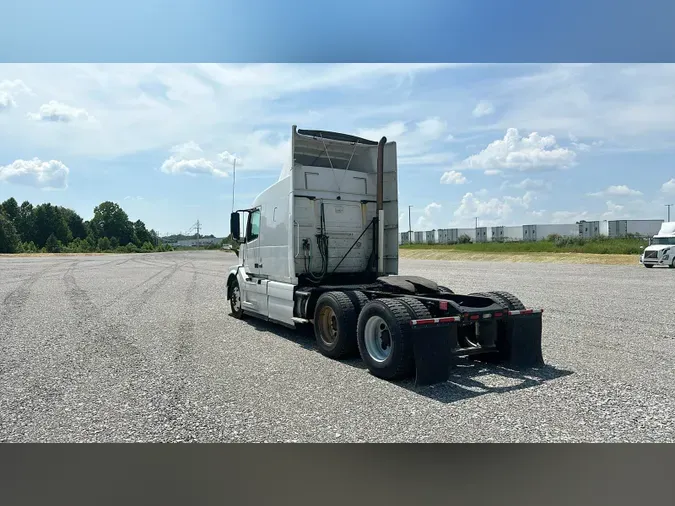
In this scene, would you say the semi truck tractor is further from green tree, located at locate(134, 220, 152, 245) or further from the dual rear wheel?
green tree, located at locate(134, 220, 152, 245)

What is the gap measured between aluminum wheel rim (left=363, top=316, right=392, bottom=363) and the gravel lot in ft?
1.03

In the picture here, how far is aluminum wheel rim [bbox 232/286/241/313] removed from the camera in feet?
38.3

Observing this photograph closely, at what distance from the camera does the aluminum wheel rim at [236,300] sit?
38.3 feet

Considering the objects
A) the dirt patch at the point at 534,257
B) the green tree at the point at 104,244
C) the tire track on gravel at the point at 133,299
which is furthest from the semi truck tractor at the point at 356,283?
the green tree at the point at 104,244

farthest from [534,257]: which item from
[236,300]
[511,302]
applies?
[511,302]

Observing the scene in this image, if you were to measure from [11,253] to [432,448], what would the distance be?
64.8 metres

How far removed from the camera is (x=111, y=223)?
5988 cm

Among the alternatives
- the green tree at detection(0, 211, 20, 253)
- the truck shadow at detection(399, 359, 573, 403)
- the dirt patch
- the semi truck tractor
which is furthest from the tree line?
the truck shadow at detection(399, 359, 573, 403)

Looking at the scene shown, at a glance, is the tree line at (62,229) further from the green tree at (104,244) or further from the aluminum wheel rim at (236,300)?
the aluminum wheel rim at (236,300)

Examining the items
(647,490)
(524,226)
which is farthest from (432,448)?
(524,226)

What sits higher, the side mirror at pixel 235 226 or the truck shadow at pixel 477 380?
the side mirror at pixel 235 226

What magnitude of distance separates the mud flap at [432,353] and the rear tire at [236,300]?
20.3ft

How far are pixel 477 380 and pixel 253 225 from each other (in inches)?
252

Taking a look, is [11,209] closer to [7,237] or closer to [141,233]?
[7,237]
